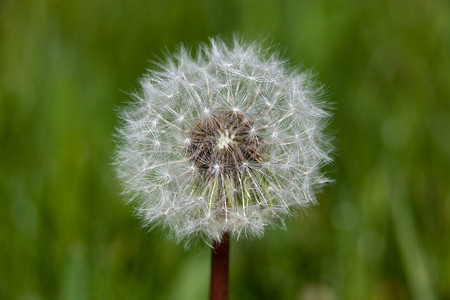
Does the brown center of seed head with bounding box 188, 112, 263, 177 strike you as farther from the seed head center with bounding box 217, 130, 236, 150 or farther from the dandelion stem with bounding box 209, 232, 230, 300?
the dandelion stem with bounding box 209, 232, 230, 300

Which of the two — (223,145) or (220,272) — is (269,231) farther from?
(220,272)

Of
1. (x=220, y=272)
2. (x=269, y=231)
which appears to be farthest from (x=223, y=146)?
(x=269, y=231)

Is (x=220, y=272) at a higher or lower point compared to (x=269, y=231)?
lower

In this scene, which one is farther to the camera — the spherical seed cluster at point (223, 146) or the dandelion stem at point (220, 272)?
the spherical seed cluster at point (223, 146)

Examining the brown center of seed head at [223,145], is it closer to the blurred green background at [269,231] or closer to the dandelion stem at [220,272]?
Answer: the dandelion stem at [220,272]

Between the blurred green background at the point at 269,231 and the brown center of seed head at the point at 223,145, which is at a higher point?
the blurred green background at the point at 269,231

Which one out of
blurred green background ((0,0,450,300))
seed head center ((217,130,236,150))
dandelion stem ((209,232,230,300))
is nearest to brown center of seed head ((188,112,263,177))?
seed head center ((217,130,236,150))

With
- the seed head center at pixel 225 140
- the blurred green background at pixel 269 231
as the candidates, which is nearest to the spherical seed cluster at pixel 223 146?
the seed head center at pixel 225 140
